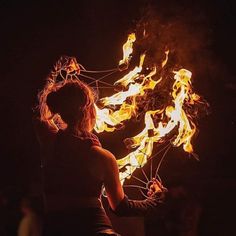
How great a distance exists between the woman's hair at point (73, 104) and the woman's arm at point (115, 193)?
0.22m

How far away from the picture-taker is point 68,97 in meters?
3.16

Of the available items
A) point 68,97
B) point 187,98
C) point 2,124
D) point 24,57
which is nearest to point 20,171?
point 2,124

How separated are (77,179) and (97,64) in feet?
17.0

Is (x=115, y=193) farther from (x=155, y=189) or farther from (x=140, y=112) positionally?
(x=140, y=112)

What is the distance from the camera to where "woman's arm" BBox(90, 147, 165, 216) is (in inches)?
120

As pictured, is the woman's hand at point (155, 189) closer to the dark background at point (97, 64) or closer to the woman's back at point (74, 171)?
the woman's back at point (74, 171)

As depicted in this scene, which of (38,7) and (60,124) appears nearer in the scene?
(60,124)

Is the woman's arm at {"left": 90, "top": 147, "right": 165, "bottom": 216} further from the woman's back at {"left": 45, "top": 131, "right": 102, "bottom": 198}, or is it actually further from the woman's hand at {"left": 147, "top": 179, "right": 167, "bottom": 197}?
the woman's hand at {"left": 147, "top": 179, "right": 167, "bottom": 197}

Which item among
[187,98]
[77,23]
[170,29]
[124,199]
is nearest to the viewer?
[124,199]

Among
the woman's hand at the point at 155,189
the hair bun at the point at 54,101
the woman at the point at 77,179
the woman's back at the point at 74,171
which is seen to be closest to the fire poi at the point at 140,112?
the woman's hand at the point at 155,189

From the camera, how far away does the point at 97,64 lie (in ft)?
26.4

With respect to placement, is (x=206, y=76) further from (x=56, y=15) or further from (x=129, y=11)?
(x=56, y=15)

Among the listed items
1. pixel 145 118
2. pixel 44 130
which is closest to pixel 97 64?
pixel 145 118

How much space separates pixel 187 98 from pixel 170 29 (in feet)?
9.45
